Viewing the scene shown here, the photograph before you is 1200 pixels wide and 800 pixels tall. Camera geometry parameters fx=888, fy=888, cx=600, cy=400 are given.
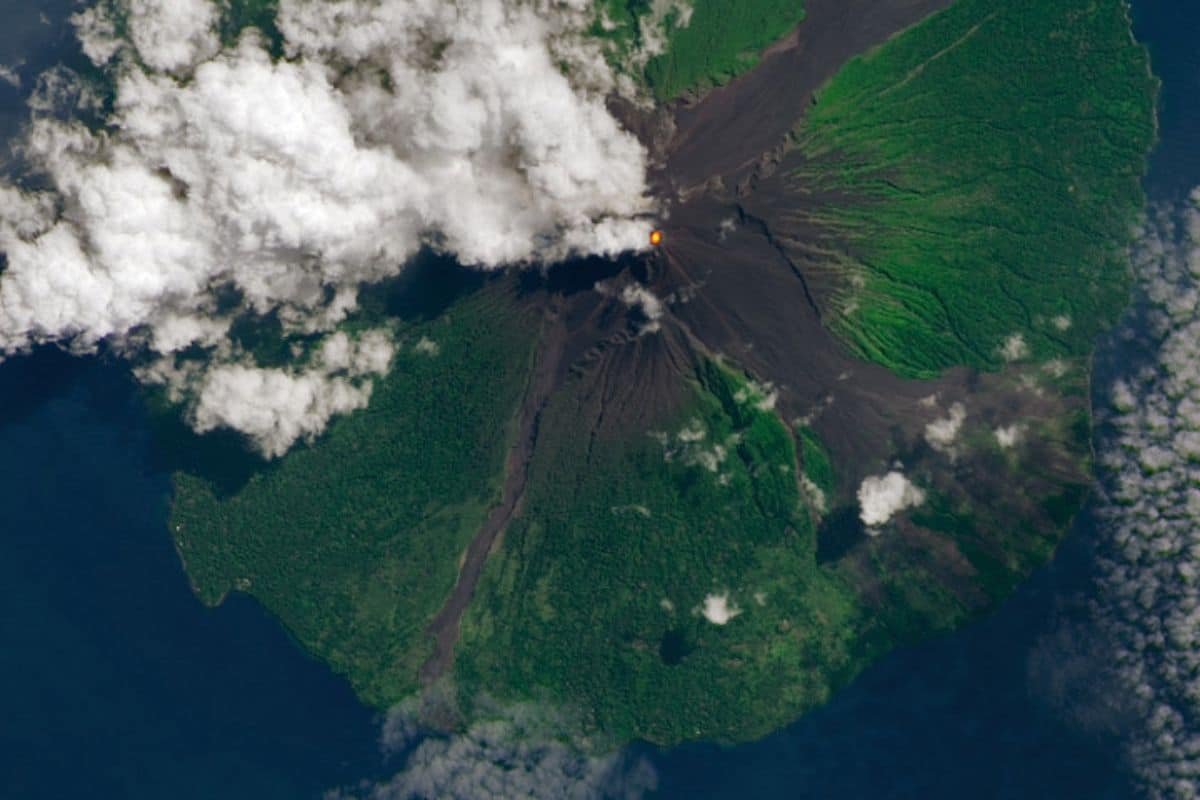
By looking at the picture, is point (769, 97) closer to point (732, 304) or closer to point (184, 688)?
point (732, 304)

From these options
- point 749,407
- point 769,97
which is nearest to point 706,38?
point 769,97

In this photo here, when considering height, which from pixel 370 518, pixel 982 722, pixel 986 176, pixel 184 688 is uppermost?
pixel 986 176

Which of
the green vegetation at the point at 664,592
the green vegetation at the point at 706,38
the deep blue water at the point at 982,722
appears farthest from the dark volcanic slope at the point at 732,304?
the deep blue water at the point at 982,722

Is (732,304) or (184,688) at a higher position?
(732,304)

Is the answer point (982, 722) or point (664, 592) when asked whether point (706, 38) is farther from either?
point (982, 722)

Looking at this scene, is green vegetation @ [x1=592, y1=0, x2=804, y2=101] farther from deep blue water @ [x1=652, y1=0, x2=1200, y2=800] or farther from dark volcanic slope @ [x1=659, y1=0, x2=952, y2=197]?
deep blue water @ [x1=652, y1=0, x2=1200, y2=800]

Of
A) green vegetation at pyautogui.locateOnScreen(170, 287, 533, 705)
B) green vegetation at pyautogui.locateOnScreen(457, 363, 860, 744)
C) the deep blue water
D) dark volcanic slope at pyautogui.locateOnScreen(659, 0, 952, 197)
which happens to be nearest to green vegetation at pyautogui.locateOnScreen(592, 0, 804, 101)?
dark volcanic slope at pyautogui.locateOnScreen(659, 0, 952, 197)

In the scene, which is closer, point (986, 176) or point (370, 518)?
point (986, 176)
